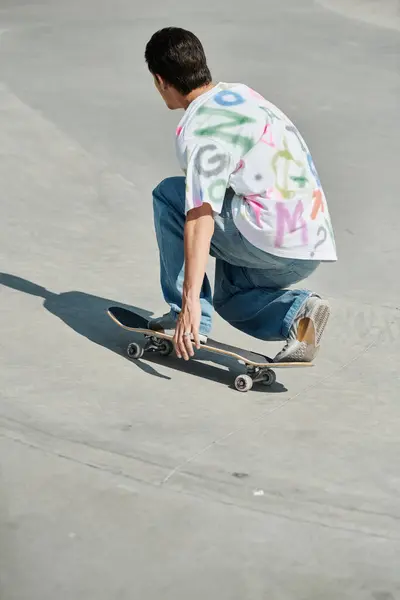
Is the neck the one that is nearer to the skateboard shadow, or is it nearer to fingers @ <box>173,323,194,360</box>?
fingers @ <box>173,323,194,360</box>

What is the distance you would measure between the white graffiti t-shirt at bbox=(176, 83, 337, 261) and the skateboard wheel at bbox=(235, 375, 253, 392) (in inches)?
20.2

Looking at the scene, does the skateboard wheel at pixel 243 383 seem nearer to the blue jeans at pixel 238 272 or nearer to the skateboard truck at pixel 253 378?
the skateboard truck at pixel 253 378

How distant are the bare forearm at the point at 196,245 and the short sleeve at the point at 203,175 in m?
0.04

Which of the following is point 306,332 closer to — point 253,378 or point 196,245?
point 253,378

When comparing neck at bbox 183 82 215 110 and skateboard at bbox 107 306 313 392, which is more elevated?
neck at bbox 183 82 215 110

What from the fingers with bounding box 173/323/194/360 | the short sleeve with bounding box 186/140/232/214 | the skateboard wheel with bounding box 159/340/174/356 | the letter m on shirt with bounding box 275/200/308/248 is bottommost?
the skateboard wheel with bounding box 159/340/174/356

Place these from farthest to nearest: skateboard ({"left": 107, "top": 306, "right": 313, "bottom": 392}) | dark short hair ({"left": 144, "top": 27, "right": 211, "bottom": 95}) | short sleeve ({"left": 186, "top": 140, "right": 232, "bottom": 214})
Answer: skateboard ({"left": 107, "top": 306, "right": 313, "bottom": 392})
dark short hair ({"left": 144, "top": 27, "right": 211, "bottom": 95})
short sleeve ({"left": 186, "top": 140, "right": 232, "bottom": 214})

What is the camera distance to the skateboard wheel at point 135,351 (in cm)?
425

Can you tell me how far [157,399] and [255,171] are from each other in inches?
36.2

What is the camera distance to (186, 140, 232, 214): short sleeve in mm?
3645

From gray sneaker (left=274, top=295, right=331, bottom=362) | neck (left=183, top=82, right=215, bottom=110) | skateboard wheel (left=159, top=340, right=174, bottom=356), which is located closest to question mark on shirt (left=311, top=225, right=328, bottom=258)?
gray sneaker (left=274, top=295, right=331, bottom=362)

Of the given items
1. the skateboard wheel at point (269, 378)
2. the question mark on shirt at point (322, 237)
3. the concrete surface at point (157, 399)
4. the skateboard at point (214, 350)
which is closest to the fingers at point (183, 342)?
the concrete surface at point (157, 399)

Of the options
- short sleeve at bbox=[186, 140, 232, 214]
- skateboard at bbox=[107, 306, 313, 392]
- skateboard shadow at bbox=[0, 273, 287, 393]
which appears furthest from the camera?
skateboard shadow at bbox=[0, 273, 287, 393]

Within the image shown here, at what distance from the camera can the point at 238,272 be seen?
4.20m
